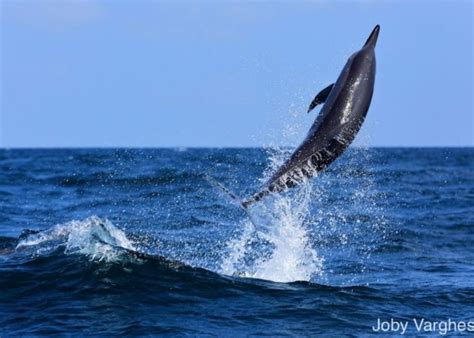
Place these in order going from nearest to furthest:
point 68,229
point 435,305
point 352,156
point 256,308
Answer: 1. point 256,308
2. point 435,305
3. point 68,229
4. point 352,156

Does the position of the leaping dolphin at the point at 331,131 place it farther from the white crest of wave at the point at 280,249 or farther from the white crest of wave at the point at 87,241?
the white crest of wave at the point at 87,241

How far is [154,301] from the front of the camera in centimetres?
1106

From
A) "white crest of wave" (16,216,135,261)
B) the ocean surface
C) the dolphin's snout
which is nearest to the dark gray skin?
the dolphin's snout

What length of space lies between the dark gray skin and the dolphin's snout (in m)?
0.54

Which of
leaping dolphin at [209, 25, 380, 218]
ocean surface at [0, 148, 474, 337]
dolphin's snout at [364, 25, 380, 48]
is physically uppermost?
dolphin's snout at [364, 25, 380, 48]

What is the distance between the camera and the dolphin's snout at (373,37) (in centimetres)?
1193

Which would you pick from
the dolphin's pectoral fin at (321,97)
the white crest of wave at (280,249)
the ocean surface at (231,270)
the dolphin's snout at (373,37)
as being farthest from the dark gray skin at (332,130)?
the white crest of wave at (280,249)

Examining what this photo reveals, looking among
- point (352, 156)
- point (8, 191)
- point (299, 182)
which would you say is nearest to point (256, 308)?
point (299, 182)

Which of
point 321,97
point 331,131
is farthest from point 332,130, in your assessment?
point 321,97

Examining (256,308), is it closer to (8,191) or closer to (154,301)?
(154,301)

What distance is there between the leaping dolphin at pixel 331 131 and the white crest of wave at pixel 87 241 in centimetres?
281

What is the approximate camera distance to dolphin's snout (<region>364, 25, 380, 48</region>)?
470 inches

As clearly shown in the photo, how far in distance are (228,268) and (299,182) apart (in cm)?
334

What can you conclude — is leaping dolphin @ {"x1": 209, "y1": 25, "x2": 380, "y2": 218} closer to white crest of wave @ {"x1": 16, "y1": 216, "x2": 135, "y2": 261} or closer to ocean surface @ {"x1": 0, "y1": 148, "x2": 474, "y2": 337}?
ocean surface @ {"x1": 0, "y1": 148, "x2": 474, "y2": 337}
